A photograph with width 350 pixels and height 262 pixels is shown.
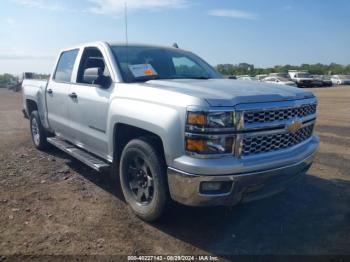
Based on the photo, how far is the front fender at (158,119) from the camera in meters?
3.35

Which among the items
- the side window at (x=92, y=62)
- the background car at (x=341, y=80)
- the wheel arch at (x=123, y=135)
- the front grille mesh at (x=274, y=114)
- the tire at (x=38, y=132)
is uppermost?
the side window at (x=92, y=62)

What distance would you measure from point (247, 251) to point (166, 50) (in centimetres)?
305

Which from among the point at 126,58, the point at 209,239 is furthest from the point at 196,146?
the point at 126,58

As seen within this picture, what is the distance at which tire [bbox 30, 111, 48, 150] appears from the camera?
23.2ft

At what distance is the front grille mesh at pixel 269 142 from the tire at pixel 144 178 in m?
0.84

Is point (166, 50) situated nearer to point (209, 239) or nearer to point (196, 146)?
point (196, 146)

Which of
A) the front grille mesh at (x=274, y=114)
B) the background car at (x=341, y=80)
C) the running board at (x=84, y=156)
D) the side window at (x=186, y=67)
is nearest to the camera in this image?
the front grille mesh at (x=274, y=114)

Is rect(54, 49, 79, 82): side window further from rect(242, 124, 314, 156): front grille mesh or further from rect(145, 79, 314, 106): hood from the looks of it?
rect(242, 124, 314, 156): front grille mesh

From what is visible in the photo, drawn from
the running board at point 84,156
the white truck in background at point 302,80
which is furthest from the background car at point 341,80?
the running board at point 84,156

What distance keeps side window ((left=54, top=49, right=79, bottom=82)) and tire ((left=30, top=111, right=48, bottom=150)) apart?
1.21 metres

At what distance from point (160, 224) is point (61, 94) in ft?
9.11

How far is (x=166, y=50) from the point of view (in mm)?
5352

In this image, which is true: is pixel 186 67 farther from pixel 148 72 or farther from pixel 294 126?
pixel 294 126

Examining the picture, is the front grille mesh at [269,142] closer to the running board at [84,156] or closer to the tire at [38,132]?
the running board at [84,156]
